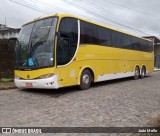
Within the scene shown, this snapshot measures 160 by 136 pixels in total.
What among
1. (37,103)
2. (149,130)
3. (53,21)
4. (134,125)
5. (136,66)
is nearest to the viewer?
(149,130)

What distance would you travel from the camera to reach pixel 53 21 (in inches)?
452

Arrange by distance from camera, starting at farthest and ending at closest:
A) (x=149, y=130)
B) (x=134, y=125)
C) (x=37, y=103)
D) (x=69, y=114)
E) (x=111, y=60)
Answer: (x=111, y=60) → (x=37, y=103) → (x=69, y=114) → (x=134, y=125) → (x=149, y=130)

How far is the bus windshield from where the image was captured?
36.2 feet

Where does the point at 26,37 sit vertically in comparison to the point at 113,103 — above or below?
above

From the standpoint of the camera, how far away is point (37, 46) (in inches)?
444

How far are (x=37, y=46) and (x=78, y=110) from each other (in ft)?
13.0

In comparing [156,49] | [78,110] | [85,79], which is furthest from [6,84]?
[156,49]

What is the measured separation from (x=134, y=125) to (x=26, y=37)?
6.77 metres

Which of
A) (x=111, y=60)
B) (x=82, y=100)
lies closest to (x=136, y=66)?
(x=111, y=60)

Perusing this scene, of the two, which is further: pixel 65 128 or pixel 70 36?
pixel 70 36

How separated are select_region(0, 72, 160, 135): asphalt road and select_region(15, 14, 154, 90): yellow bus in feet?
2.70

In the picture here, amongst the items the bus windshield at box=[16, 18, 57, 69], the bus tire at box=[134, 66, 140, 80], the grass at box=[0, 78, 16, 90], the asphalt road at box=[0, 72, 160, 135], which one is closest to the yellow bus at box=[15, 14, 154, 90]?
the bus windshield at box=[16, 18, 57, 69]

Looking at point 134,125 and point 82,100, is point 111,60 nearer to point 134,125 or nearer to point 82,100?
point 82,100

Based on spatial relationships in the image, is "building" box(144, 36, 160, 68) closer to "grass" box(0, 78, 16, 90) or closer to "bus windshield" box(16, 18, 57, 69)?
"grass" box(0, 78, 16, 90)
